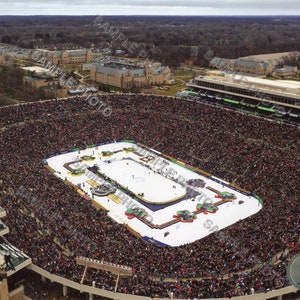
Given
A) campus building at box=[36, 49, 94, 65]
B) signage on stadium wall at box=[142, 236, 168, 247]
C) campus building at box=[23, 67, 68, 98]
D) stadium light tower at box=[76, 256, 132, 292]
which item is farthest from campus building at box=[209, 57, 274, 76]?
stadium light tower at box=[76, 256, 132, 292]

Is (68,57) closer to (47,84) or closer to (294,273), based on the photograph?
(47,84)

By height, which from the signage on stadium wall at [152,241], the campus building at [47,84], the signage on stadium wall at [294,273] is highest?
the signage on stadium wall at [294,273]

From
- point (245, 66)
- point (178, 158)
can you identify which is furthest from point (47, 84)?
point (245, 66)

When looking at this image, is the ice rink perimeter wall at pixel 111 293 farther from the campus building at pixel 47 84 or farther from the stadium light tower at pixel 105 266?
the campus building at pixel 47 84

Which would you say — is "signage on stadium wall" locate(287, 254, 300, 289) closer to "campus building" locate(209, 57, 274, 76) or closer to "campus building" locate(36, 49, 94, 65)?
"campus building" locate(209, 57, 274, 76)

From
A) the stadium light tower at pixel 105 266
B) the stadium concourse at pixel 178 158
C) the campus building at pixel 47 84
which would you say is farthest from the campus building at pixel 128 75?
the stadium light tower at pixel 105 266

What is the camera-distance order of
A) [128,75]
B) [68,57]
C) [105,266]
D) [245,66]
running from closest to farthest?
[105,266], [128,75], [245,66], [68,57]
